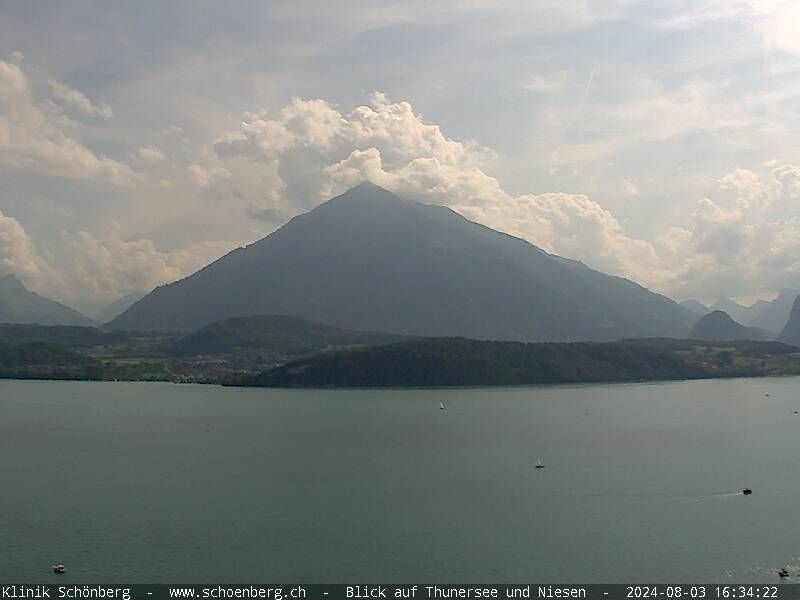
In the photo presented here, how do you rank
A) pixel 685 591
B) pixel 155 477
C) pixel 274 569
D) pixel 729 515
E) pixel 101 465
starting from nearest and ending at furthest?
1. pixel 685 591
2. pixel 274 569
3. pixel 729 515
4. pixel 155 477
5. pixel 101 465

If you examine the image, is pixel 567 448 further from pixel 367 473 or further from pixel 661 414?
pixel 661 414

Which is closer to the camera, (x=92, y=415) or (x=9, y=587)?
(x=9, y=587)

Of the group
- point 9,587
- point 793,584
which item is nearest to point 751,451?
point 793,584

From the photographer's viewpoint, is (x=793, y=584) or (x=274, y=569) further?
(x=274, y=569)

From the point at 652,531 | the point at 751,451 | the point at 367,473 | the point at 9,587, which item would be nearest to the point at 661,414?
the point at 751,451

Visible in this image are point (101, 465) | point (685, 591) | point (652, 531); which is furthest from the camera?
point (101, 465)

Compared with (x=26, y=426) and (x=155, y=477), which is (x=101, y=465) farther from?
(x=26, y=426)
